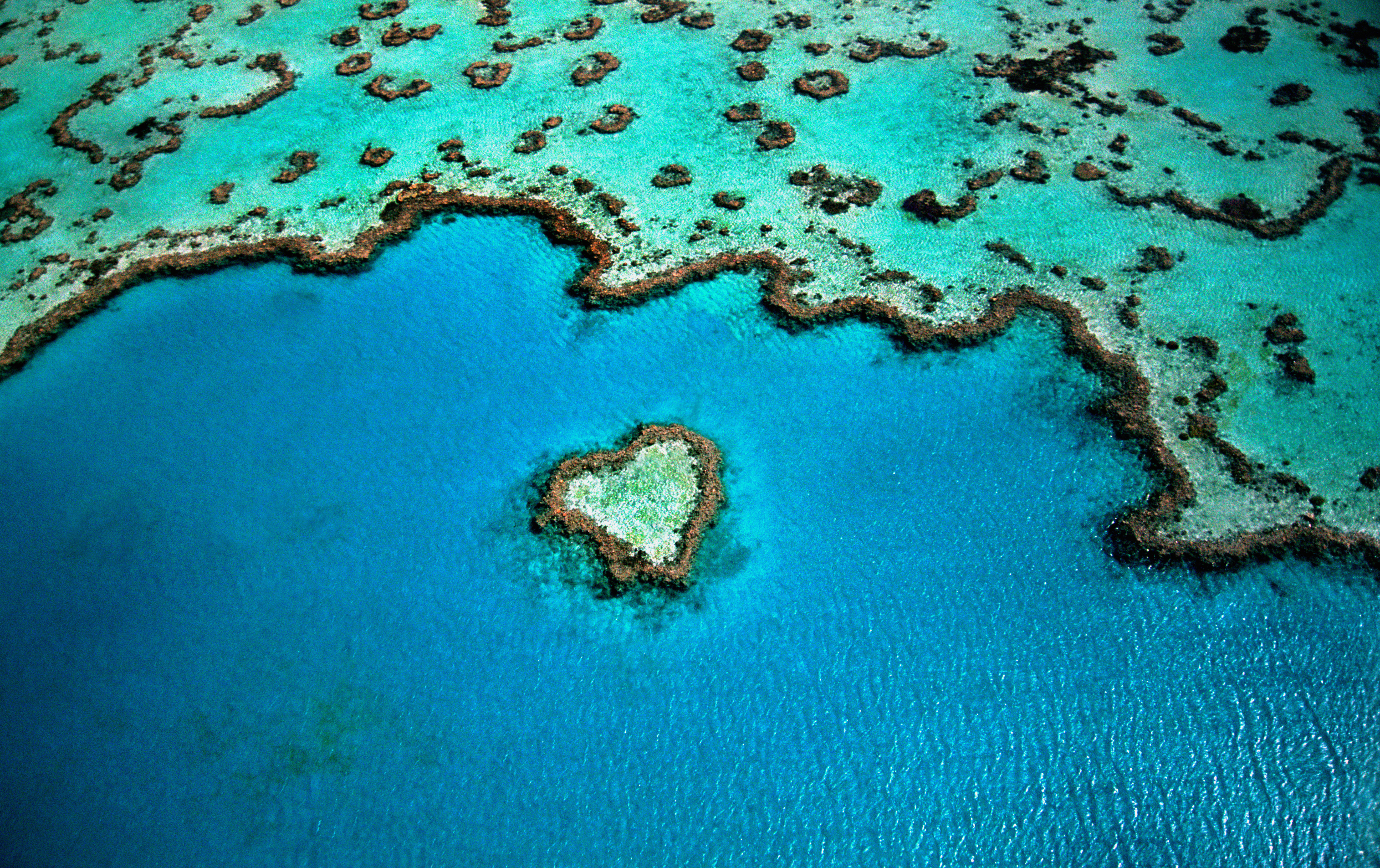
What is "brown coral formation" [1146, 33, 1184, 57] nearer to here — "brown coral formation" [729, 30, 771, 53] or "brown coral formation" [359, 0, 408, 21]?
"brown coral formation" [729, 30, 771, 53]

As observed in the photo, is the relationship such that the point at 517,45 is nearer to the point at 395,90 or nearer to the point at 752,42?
the point at 395,90

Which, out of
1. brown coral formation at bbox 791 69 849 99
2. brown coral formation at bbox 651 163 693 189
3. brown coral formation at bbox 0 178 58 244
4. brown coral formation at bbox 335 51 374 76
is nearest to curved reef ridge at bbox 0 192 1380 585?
brown coral formation at bbox 651 163 693 189

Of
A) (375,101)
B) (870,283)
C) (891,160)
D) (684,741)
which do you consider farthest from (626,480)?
(375,101)

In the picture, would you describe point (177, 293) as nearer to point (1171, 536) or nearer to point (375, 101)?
point (375, 101)

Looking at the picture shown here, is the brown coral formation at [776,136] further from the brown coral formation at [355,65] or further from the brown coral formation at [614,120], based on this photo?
the brown coral formation at [355,65]

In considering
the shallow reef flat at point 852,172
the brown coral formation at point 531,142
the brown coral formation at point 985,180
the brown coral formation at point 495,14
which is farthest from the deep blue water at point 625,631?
the brown coral formation at point 495,14

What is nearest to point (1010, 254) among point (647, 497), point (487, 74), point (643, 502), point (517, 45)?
point (647, 497)
